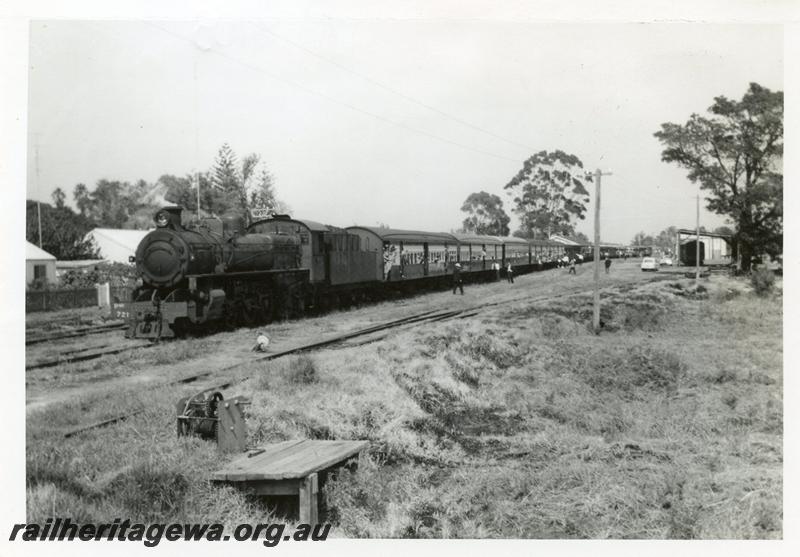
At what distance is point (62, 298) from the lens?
17.7 m

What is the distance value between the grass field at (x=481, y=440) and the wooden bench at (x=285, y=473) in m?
0.22

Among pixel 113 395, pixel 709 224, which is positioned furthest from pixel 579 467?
Answer: pixel 709 224

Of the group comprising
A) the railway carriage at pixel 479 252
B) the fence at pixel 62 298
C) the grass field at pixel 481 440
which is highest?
the railway carriage at pixel 479 252

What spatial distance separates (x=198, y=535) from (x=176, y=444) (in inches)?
41.0

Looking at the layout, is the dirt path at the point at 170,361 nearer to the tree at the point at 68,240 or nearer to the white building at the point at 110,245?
the tree at the point at 68,240

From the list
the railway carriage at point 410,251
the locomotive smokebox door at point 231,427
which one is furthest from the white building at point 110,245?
the locomotive smokebox door at point 231,427

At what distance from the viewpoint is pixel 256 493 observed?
5.31 m

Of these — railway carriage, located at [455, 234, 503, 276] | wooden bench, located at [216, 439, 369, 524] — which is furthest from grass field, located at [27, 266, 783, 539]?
railway carriage, located at [455, 234, 503, 276]

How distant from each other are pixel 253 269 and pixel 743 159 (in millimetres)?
10121

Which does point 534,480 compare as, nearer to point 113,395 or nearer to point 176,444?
point 176,444

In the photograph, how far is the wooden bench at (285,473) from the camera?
5.13 metres

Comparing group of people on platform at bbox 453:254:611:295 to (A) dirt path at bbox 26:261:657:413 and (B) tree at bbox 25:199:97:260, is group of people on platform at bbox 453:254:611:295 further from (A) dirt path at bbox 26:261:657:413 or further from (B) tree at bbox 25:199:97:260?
(B) tree at bbox 25:199:97:260

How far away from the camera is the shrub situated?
9484mm

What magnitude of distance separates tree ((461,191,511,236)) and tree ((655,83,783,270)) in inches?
1198
